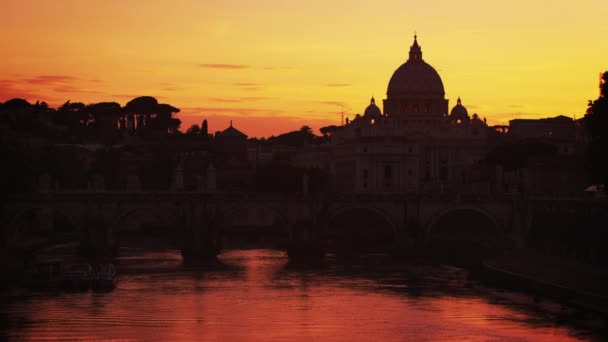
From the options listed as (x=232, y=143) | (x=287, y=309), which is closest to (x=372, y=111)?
(x=232, y=143)

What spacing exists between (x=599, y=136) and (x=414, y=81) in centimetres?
8251

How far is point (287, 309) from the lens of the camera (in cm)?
5744

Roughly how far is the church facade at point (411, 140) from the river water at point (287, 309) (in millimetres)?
51109

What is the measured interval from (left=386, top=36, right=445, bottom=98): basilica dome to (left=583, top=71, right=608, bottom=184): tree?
81589mm

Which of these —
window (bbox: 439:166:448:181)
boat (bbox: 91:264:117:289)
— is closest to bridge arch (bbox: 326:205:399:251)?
boat (bbox: 91:264:117:289)

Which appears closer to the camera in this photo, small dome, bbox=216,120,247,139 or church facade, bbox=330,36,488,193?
church facade, bbox=330,36,488,193

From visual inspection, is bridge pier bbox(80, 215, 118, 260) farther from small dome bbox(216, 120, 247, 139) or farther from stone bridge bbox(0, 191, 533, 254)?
small dome bbox(216, 120, 247, 139)

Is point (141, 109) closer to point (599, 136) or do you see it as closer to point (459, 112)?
point (459, 112)

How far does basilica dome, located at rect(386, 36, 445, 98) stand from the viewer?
145 metres

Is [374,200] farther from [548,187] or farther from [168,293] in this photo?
[168,293]

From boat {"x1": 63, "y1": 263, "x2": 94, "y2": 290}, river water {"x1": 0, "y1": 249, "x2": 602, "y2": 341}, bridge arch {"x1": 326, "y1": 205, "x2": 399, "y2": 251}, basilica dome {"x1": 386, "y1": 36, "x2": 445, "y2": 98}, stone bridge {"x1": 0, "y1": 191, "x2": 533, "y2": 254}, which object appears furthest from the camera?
basilica dome {"x1": 386, "y1": 36, "x2": 445, "y2": 98}

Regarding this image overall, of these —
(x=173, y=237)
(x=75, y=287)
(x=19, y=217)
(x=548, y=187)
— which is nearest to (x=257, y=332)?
(x=75, y=287)

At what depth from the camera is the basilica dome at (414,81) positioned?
145 metres

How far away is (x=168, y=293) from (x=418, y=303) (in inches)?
382
